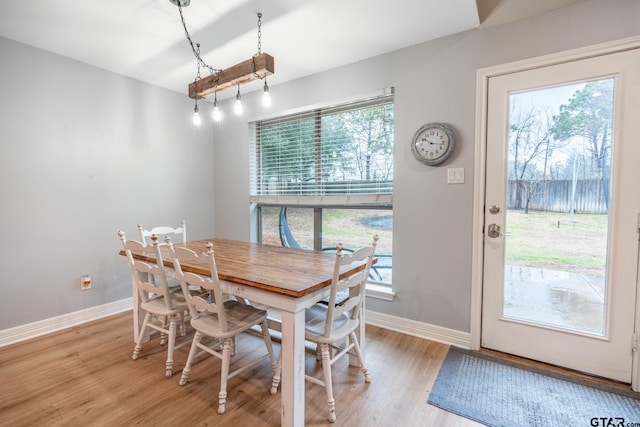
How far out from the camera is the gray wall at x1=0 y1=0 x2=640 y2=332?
2.20m

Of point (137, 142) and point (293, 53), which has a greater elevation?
point (293, 53)

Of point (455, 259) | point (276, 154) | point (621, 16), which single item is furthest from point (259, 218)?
point (621, 16)

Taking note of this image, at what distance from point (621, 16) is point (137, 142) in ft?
13.1

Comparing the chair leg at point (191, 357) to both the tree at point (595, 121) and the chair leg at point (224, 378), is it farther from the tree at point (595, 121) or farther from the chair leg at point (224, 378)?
the tree at point (595, 121)

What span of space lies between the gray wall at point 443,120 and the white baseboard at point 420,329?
4cm

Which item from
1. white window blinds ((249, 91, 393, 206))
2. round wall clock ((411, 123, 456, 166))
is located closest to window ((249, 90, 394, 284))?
white window blinds ((249, 91, 393, 206))

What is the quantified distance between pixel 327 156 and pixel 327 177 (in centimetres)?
22

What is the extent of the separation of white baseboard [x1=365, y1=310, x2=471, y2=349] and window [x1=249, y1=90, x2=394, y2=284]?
353mm

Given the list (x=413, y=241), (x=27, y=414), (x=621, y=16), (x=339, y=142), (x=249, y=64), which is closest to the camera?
(x=27, y=414)

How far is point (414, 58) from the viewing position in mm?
2428

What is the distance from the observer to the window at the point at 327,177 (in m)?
2.74

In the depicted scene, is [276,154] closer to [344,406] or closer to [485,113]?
[485,113]

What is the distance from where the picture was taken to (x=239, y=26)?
2154mm

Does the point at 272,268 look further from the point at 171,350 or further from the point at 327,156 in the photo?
the point at 327,156
